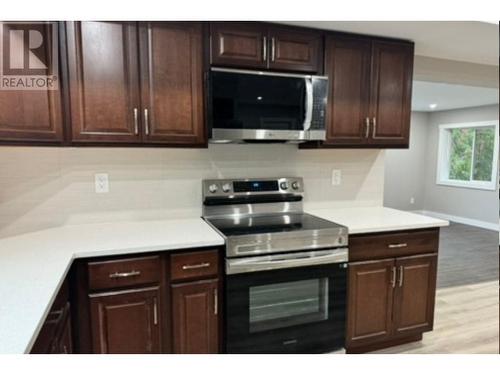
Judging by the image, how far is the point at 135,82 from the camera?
1857mm

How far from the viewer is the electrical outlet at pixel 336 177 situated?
104 inches

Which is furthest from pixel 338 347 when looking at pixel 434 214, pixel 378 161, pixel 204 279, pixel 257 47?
pixel 434 214

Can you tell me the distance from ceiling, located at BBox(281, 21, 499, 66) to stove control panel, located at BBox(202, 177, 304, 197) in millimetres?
1057

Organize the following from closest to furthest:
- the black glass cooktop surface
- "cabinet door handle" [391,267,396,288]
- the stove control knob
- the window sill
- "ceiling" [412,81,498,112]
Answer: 1. the black glass cooktop surface
2. "cabinet door handle" [391,267,396,288]
3. the stove control knob
4. "ceiling" [412,81,498,112]
5. the window sill

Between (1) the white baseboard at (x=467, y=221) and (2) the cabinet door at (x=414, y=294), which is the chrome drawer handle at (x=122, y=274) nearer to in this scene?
(2) the cabinet door at (x=414, y=294)

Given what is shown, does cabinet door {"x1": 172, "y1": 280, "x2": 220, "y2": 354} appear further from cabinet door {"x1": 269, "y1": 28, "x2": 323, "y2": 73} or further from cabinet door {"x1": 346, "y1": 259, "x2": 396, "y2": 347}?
cabinet door {"x1": 269, "y1": 28, "x2": 323, "y2": 73}

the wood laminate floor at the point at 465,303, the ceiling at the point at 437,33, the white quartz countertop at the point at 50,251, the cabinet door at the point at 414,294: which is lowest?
the wood laminate floor at the point at 465,303

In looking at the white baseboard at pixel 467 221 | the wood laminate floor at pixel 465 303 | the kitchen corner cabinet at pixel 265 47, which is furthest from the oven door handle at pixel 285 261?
the white baseboard at pixel 467 221

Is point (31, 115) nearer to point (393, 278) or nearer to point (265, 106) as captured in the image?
point (265, 106)

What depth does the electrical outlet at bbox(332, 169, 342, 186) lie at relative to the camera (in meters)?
2.64

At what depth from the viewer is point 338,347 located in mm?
2082

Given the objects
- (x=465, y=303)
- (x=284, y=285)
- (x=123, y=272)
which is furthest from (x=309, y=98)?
(x=465, y=303)

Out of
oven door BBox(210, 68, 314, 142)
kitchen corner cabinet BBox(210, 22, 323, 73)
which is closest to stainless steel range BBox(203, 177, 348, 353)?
oven door BBox(210, 68, 314, 142)

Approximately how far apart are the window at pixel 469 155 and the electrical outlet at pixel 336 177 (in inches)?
183
